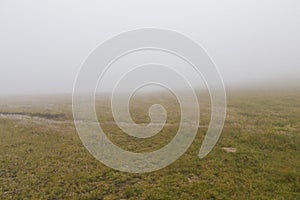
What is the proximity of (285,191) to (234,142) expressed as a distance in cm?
848

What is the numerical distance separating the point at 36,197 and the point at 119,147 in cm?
974

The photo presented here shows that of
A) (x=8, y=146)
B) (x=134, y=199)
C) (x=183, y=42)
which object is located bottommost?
(x=134, y=199)

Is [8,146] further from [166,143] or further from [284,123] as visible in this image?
[284,123]

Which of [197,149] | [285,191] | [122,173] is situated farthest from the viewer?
[197,149]

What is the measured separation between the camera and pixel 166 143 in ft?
77.1

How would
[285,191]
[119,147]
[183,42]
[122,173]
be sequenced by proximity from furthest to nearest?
1. [119,147]
2. [122,173]
3. [183,42]
4. [285,191]

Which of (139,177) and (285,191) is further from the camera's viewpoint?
(139,177)

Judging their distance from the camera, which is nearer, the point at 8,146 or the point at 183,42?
the point at 183,42

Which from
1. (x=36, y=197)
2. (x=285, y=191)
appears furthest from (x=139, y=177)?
(x=285, y=191)

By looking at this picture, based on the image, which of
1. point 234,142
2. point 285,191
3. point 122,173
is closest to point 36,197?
point 122,173

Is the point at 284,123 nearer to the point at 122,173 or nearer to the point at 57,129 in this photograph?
the point at 122,173

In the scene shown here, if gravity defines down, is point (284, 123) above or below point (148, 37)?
below

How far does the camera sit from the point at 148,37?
53.1 feet

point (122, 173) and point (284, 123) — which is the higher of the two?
point (284, 123)
